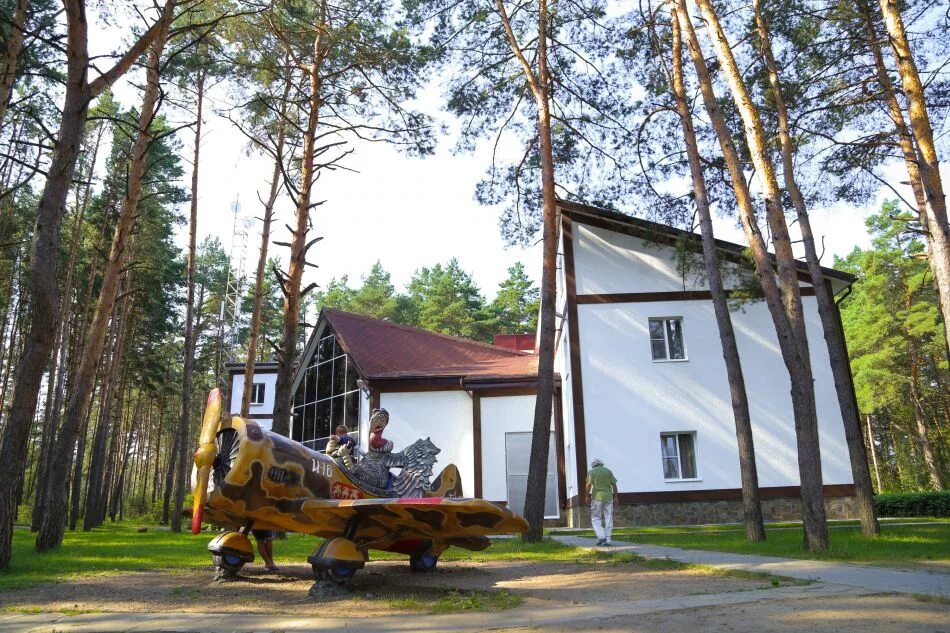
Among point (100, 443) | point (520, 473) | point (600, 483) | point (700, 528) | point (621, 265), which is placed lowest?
point (700, 528)

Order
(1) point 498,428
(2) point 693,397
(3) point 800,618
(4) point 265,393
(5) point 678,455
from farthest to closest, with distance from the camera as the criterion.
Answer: (4) point 265,393
(1) point 498,428
(2) point 693,397
(5) point 678,455
(3) point 800,618

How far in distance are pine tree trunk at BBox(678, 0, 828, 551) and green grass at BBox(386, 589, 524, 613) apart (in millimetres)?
5535

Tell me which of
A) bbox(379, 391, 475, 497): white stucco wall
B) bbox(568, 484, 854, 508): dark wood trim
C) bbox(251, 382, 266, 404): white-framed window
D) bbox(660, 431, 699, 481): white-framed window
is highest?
bbox(251, 382, 266, 404): white-framed window

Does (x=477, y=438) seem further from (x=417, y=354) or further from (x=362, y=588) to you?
(x=362, y=588)

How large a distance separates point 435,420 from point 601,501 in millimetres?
8898

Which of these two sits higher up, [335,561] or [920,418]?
[920,418]

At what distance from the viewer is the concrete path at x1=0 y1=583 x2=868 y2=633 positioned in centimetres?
479

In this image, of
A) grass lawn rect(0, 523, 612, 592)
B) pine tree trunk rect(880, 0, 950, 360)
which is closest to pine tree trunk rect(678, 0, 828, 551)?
pine tree trunk rect(880, 0, 950, 360)

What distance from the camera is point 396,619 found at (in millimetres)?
5203

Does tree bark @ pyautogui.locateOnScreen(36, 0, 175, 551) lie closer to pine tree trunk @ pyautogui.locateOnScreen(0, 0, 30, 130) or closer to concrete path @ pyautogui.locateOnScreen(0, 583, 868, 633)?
pine tree trunk @ pyautogui.locateOnScreen(0, 0, 30, 130)

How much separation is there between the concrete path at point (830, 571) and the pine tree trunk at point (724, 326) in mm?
2140

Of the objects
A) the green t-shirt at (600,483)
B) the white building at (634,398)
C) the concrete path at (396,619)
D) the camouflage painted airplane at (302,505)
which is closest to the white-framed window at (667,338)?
the white building at (634,398)

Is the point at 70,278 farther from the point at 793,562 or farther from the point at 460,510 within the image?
the point at 793,562

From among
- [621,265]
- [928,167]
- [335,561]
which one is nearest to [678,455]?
[621,265]
